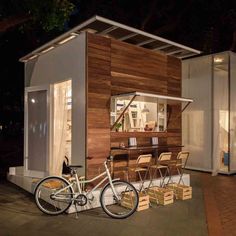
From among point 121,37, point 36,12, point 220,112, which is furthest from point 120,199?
point 220,112

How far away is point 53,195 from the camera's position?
227 inches

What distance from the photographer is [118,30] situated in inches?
265

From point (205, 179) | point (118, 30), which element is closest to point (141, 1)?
point (118, 30)

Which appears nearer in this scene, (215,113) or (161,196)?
(161,196)

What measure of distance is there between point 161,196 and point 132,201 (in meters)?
0.93

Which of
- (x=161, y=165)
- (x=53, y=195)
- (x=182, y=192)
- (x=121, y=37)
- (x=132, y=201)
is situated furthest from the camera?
A: (x=161, y=165)

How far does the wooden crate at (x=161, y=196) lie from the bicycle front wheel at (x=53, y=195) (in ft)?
6.45

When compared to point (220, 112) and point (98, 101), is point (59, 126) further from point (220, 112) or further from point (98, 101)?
point (220, 112)

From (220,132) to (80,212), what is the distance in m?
6.44

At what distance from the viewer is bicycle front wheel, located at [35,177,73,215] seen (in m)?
5.78

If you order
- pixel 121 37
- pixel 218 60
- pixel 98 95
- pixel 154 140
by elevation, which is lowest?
pixel 154 140

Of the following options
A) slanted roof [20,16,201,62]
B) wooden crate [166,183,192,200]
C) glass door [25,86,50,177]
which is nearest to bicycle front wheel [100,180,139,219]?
wooden crate [166,183,192,200]

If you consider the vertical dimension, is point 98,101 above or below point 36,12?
below

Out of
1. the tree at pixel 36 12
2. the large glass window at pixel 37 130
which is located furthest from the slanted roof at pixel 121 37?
the large glass window at pixel 37 130
